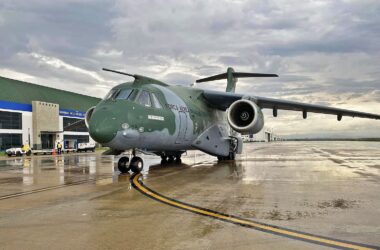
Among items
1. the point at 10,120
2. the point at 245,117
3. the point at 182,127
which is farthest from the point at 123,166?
the point at 10,120

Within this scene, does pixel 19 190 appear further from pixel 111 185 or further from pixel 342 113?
pixel 342 113

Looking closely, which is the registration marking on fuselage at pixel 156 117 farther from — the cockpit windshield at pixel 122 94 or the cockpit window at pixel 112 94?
the cockpit window at pixel 112 94

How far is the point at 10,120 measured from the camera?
161ft

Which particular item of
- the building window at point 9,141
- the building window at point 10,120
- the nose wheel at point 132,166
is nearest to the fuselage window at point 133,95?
the nose wheel at point 132,166

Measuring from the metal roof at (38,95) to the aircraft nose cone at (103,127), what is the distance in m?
44.6

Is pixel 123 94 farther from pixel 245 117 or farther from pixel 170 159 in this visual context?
pixel 170 159

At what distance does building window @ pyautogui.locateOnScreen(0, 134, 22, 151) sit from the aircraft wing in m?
39.4

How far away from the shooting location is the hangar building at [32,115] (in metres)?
49.2

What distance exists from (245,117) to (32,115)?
43.2 meters

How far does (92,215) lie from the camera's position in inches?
239

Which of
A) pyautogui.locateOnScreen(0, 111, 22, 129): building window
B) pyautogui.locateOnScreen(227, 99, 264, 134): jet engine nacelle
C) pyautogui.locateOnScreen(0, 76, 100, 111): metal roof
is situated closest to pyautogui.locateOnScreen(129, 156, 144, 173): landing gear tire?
pyautogui.locateOnScreen(227, 99, 264, 134): jet engine nacelle

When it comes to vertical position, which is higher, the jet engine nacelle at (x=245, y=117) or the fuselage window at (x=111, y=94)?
the fuselage window at (x=111, y=94)

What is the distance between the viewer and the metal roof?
51656mm

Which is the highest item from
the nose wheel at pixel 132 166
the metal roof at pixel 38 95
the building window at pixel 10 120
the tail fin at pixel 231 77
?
the metal roof at pixel 38 95
